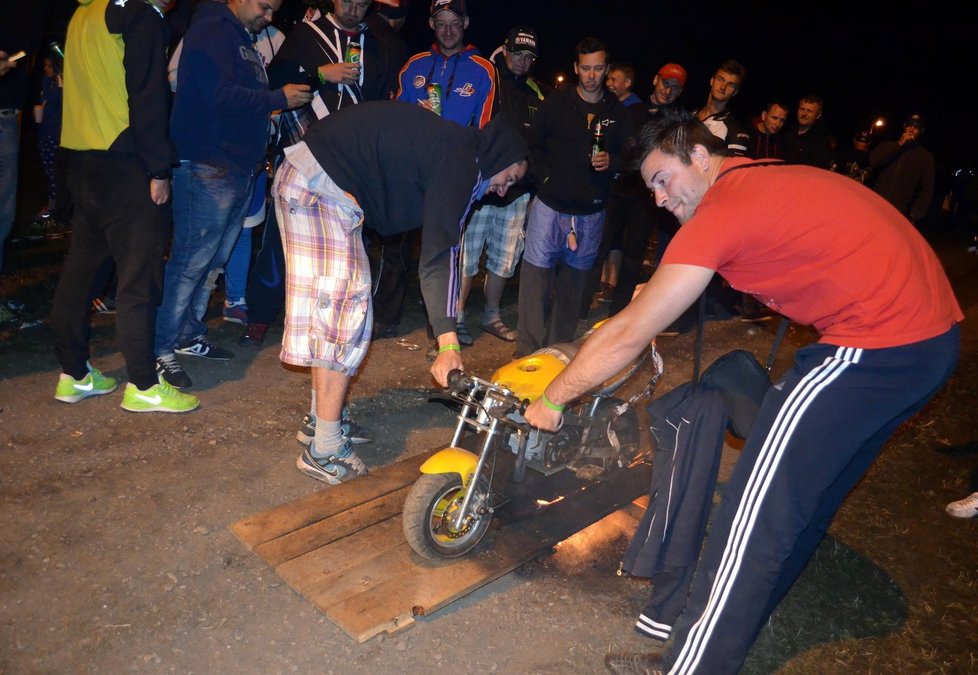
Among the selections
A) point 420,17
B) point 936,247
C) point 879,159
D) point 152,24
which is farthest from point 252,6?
point 420,17

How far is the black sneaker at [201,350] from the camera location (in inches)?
226

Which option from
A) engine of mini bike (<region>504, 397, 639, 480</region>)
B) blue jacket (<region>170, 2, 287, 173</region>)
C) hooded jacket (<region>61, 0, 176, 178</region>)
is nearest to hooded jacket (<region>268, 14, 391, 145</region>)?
blue jacket (<region>170, 2, 287, 173</region>)

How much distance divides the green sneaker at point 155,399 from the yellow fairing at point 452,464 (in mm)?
2123

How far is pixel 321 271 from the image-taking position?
13.1ft

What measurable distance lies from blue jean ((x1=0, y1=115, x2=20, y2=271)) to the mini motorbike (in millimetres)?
3732

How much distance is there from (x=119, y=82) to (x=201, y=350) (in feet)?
6.91

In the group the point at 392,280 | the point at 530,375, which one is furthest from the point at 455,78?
the point at 530,375

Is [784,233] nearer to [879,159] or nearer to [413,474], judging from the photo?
[413,474]

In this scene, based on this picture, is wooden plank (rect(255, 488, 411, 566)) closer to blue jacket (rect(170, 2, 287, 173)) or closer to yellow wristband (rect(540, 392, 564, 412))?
yellow wristband (rect(540, 392, 564, 412))

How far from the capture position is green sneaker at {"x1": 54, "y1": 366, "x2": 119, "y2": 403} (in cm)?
478

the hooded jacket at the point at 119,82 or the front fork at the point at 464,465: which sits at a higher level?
the hooded jacket at the point at 119,82

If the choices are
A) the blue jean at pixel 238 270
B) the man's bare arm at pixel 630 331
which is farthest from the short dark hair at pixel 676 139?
the blue jean at pixel 238 270

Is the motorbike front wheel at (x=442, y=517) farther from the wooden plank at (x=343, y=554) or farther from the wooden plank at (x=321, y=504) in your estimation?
the wooden plank at (x=321, y=504)

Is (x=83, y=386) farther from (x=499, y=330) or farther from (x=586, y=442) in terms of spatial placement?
(x=499, y=330)
